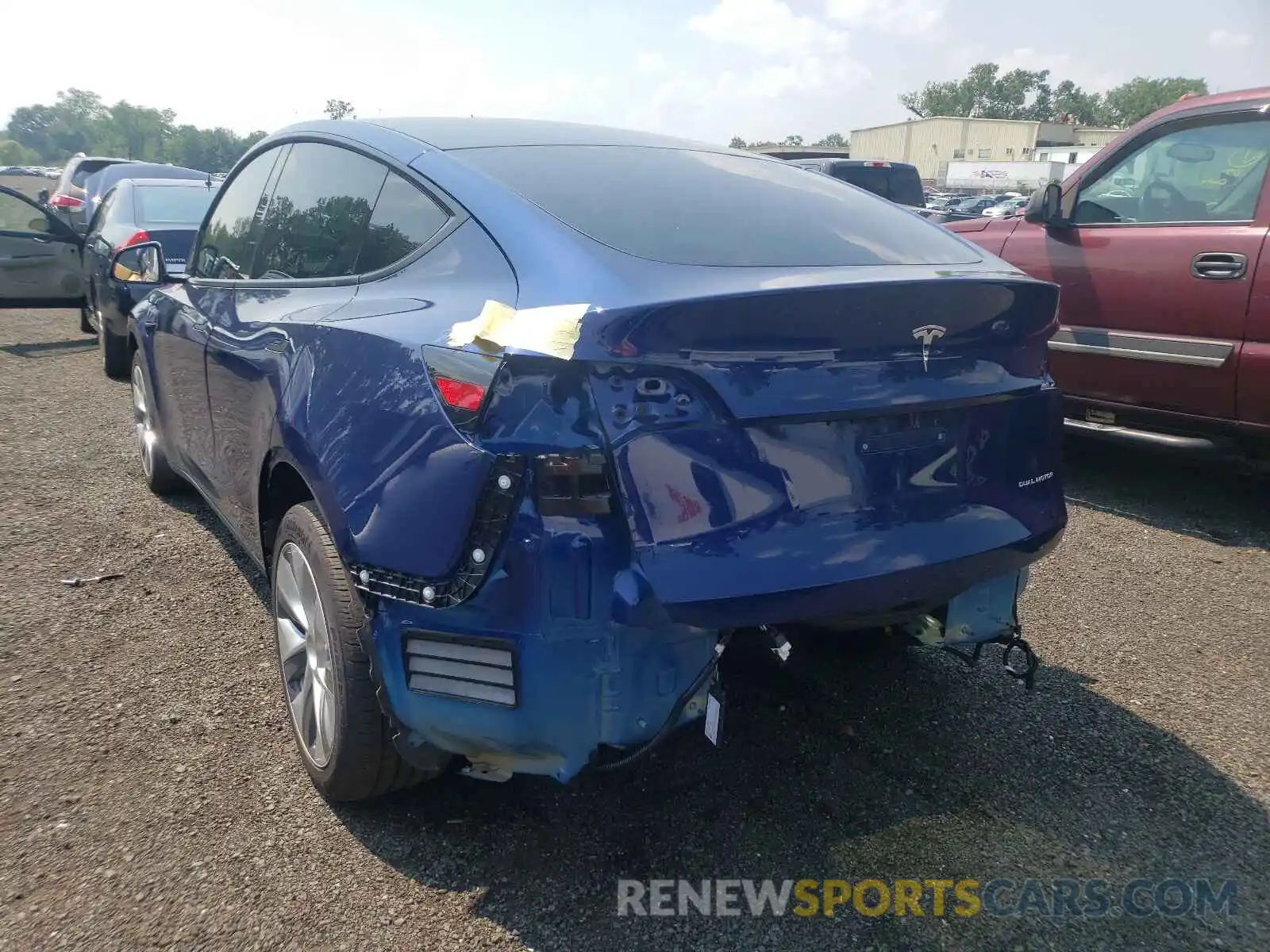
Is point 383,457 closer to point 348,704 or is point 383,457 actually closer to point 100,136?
point 348,704

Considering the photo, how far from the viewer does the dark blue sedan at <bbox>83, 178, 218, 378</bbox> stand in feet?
22.9

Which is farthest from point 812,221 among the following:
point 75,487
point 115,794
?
point 75,487

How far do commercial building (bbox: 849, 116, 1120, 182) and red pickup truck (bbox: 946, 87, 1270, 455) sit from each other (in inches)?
2655

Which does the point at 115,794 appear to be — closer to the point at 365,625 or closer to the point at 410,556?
the point at 365,625

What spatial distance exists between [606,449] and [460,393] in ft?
1.09

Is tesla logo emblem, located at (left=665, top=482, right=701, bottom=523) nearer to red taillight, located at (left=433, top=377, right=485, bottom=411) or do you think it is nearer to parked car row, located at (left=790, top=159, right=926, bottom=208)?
red taillight, located at (left=433, top=377, right=485, bottom=411)

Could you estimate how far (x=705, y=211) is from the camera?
2422 millimetres

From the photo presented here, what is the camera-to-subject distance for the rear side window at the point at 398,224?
240cm

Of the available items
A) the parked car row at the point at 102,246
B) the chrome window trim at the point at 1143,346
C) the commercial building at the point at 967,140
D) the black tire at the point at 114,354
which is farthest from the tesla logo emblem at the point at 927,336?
the commercial building at the point at 967,140

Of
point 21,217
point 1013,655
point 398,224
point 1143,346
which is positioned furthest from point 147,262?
point 21,217

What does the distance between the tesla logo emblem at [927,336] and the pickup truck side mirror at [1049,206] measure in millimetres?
3321

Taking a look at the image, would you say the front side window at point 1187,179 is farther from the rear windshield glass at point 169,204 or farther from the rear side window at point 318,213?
the rear windshield glass at point 169,204

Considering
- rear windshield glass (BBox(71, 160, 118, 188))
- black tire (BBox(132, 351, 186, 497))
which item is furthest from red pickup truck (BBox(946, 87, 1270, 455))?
rear windshield glass (BBox(71, 160, 118, 188))

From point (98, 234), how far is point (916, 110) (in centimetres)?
13496
